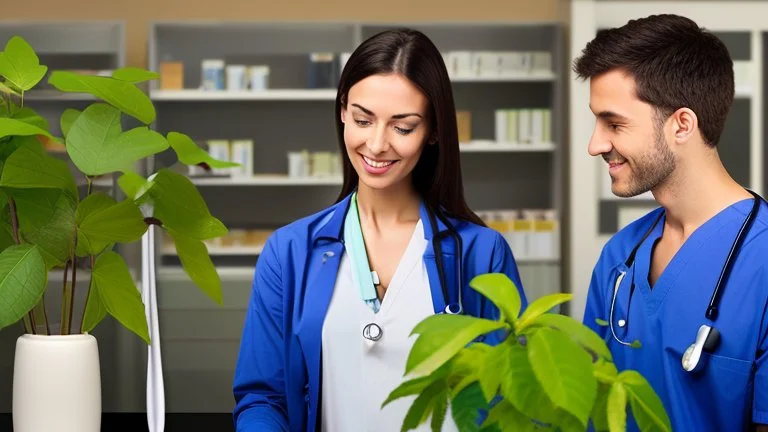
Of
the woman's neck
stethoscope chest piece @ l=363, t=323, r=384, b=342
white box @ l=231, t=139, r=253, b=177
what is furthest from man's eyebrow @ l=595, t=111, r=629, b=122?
white box @ l=231, t=139, r=253, b=177

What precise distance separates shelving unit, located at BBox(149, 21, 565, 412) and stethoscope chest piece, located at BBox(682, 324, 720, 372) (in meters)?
3.90

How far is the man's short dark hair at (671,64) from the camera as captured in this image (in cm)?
141

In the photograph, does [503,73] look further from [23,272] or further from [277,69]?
[23,272]

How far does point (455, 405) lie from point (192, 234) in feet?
2.31

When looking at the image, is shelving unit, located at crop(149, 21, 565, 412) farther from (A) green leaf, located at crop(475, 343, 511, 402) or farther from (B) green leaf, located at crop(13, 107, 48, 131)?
(A) green leaf, located at crop(475, 343, 511, 402)

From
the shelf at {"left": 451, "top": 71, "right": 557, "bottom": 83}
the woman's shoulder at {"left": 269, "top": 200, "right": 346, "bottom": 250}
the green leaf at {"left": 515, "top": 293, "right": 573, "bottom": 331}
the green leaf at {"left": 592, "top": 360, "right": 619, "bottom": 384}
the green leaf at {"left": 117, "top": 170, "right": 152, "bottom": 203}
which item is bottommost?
the green leaf at {"left": 592, "top": 360, "right": 619, "bottom": 384}

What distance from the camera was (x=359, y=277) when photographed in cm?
156

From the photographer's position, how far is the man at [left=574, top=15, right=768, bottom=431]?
133cm

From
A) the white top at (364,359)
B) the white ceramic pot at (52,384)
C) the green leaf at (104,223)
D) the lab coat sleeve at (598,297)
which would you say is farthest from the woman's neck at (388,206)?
the white ceramic pot at (52,384)

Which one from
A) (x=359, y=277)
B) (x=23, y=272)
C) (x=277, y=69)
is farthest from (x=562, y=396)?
(x=277, y=69)

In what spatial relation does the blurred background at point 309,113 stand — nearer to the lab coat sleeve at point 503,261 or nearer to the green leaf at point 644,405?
the lab coat sleeve at point 503,261

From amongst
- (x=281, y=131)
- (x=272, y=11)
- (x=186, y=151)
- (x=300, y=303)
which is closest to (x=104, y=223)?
(x=186, y=151)

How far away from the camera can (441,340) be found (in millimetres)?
739

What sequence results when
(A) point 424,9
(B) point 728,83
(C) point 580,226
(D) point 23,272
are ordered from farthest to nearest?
(A) point 424,9, (C) point 580,226, (B) point 728,83, (D) point 23,272
